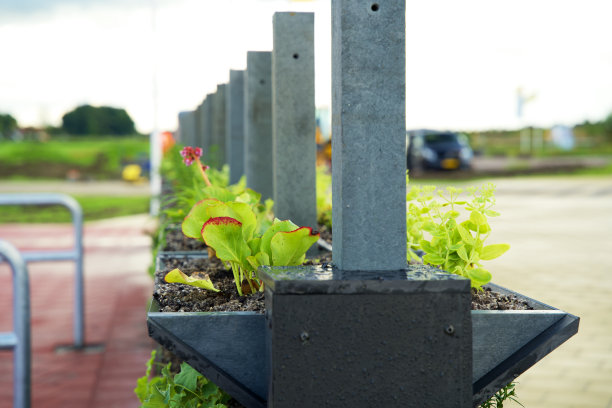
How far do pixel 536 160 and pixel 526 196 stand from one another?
2027cm

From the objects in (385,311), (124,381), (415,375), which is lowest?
(124,381)

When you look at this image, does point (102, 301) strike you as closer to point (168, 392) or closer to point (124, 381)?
point (124, 381)

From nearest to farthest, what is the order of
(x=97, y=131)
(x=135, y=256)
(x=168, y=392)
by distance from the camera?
(x=168, y=392) < (x=135, y=256) < (x=97, y=131)

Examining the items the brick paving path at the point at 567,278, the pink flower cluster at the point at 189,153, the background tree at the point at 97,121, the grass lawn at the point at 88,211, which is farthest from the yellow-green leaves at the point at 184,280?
the background tree at the point at 97,121

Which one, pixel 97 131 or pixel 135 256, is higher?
pixel 97 131

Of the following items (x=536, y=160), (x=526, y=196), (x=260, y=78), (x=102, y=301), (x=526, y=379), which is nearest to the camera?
(x=260, y=78)

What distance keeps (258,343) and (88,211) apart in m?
15.7

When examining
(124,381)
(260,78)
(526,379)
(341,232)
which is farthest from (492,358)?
(124,381)

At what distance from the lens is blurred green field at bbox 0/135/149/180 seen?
118 ft

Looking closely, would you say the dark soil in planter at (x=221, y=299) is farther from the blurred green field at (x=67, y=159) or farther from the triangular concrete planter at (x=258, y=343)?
the blurred green field at (x=67, y=159)

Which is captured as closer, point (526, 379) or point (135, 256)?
point (526, 379)

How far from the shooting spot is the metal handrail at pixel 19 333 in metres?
2.40

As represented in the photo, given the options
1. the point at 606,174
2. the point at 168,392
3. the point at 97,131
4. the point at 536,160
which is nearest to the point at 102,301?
the point at 168,392

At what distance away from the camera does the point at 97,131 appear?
6900 centimetres
